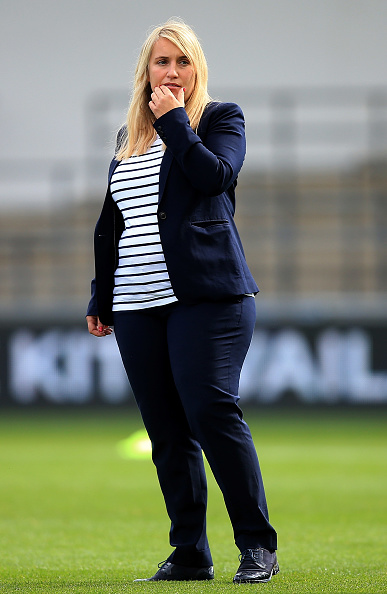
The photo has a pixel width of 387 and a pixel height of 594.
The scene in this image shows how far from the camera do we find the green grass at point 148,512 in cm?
301

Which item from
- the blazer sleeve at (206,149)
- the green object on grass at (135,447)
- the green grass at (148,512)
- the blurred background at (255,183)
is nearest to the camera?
the blazer sleeve at (206,149)

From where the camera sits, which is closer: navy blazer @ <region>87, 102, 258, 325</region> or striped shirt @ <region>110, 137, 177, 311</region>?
navy blazer @ <region>87, 102, 258, 325</region>

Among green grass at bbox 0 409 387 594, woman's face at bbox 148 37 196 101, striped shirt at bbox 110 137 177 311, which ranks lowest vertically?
green grass at bbox 0 409 387 594

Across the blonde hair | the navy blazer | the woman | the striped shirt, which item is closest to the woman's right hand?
the woman

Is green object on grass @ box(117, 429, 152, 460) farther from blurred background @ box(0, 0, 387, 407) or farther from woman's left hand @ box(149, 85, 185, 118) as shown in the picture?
woman's left hand @ box(149, 85, 185, 118)

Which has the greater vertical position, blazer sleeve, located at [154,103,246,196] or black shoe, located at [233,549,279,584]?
blazer sleeve, located at [154,103,246,196]

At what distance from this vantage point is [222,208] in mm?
2838

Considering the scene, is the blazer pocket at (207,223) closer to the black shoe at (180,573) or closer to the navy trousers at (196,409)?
the navy trousers at (196,409)

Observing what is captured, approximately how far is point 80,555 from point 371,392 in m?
7.05

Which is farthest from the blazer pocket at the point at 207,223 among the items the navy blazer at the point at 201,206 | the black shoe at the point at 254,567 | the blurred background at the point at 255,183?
the blurred background at the point at 255,183

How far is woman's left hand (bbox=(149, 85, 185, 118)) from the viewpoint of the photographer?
277cm

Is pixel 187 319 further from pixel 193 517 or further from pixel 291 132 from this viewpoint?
pixel 291 132

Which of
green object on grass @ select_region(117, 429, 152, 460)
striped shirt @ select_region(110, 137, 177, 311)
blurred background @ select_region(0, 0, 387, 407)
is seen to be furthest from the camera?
blurred background @ select_region(0, 0, 387, 407)

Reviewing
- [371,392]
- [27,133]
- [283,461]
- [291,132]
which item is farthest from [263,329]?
[27,133]
